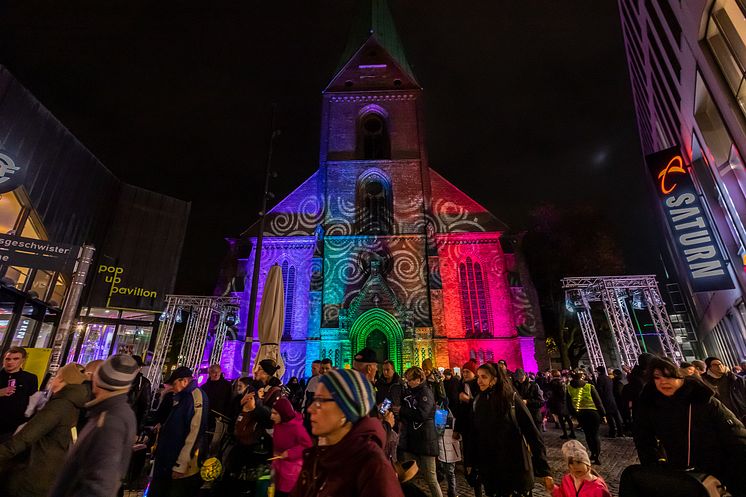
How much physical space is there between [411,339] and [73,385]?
15069 millimetres

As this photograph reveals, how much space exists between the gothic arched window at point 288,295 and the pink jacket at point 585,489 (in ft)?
53.7

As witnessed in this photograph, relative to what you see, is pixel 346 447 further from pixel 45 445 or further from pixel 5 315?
A: pixel 5 315

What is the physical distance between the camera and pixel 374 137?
23.1m

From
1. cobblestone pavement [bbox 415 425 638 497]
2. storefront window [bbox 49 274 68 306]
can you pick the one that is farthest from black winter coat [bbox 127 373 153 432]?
storefront window [bbox 49 274 68 306]

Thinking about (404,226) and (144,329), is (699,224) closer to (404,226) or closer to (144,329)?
(404,226)

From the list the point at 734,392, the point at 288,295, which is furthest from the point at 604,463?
the point at 288,295

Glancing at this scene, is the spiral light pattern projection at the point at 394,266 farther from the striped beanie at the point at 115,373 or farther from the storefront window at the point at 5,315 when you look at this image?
the striped beanie at the point at 115,373

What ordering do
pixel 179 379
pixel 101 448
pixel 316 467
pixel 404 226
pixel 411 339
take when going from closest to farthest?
pixel 316 467 → pixel 101 448 → pixel 179 379 → pixel 411 339 → pixel 404 226

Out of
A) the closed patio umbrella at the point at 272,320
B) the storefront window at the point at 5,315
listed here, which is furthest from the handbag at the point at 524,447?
the storefront window at the point at 5,315

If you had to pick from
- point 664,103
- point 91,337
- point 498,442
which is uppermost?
point 664,103

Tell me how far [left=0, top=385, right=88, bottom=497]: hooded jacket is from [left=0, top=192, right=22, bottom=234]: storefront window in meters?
11.9

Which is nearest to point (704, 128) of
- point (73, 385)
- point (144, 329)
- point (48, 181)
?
point (73, 385)

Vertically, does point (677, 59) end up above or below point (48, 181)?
above

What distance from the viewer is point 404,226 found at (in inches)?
772
